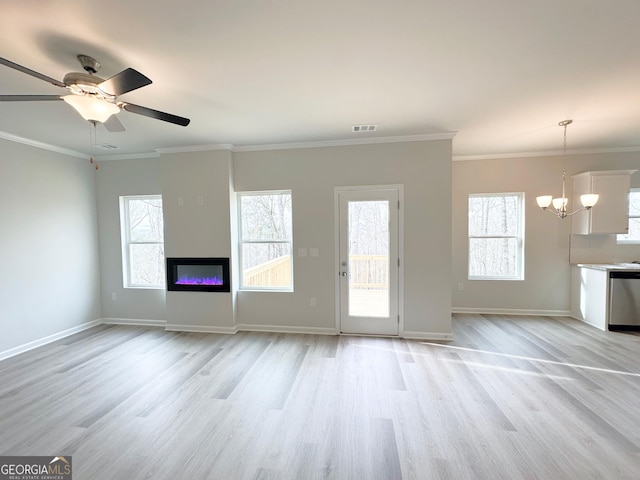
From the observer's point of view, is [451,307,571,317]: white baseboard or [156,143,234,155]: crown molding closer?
[156,143,234,155]: crown molding

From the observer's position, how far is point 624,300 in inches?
152

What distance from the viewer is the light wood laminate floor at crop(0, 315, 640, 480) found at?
1.76 m

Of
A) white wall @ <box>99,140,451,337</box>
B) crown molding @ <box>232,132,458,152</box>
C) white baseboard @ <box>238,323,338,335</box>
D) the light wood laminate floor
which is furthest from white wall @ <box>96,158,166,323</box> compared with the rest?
crown molding @ <box>232,132,458,152</box>

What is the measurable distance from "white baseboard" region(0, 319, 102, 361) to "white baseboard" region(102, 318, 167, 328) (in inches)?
A: 6.4

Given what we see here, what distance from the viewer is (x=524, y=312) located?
4.68m

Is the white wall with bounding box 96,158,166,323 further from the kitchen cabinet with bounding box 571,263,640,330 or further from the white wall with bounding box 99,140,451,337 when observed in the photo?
the kitchen cabinet with bounding box 571,263,640,330

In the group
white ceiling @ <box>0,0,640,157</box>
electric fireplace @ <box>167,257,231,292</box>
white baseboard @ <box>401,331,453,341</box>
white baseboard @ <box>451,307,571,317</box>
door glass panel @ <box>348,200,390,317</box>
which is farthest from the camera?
white baseboard @ <box>451,307,571,317</box>

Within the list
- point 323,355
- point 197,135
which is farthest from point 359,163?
point 323,355

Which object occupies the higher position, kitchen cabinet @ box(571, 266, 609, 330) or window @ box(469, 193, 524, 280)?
window @ box(469, 193, 524, 280)

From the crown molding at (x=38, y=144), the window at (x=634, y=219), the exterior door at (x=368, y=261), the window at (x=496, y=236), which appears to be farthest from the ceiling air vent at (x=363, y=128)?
the window at (x=634, y=219)

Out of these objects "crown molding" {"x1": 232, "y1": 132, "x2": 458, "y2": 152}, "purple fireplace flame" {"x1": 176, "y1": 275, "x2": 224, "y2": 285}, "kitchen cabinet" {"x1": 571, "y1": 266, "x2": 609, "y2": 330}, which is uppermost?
"crown molding" {"x1": 232, "y1": 132, "x2": 458, "y2": 152}

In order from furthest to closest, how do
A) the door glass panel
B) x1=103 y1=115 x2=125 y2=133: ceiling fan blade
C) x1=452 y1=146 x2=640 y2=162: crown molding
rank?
x1=452 y1=146 x2=640 y2=162: crown molding, the door glass panel, x1=103 y1=115 x2=125 y2=133: ceiling fan blade

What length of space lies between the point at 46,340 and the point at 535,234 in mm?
7628

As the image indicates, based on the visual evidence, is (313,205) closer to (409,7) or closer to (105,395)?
(409,7)
